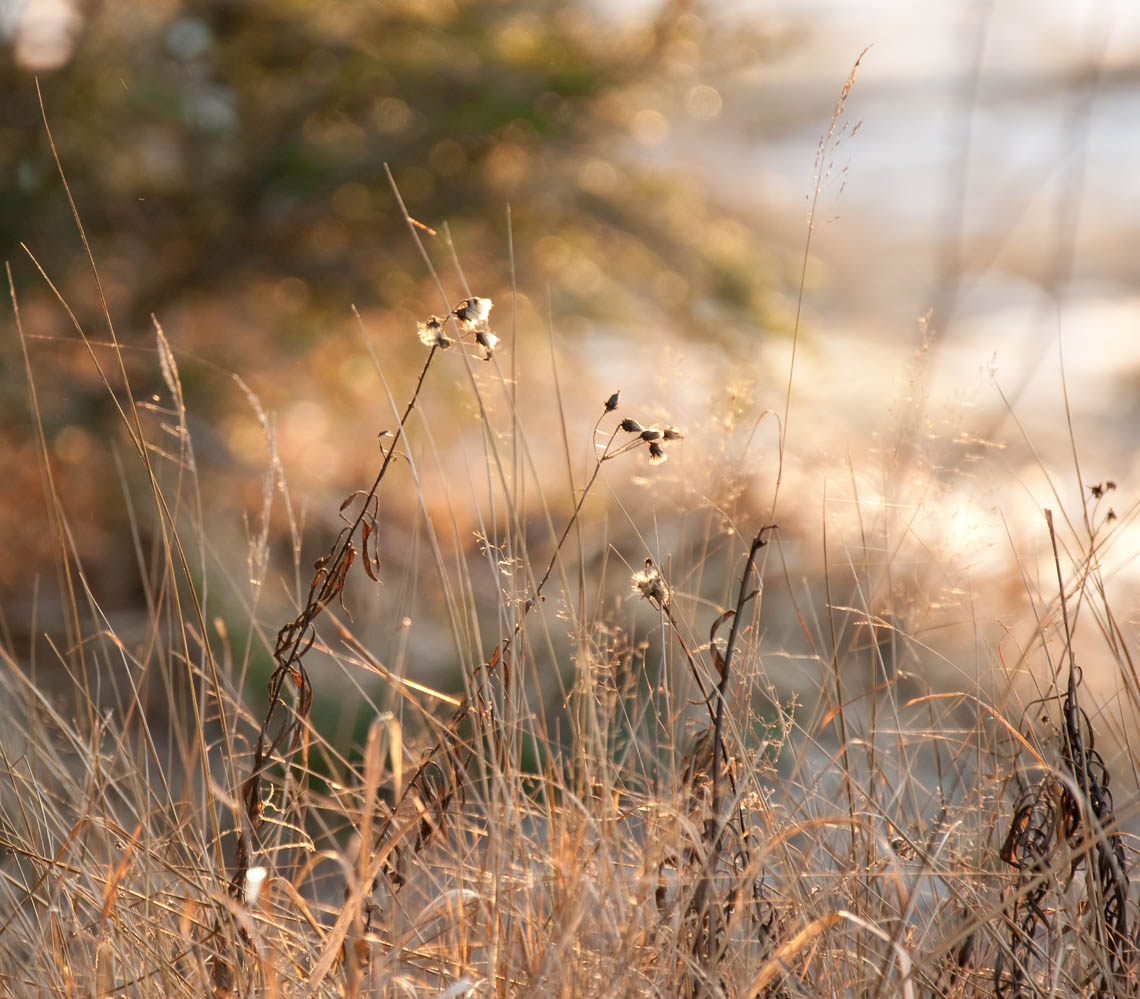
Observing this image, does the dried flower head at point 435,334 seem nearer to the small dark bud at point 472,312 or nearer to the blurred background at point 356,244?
the small dark bud at point 472,312

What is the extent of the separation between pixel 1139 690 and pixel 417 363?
2.06 m

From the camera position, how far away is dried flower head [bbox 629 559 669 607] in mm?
500

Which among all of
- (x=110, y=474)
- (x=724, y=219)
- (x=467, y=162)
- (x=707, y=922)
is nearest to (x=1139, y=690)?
(x=707, y=922)

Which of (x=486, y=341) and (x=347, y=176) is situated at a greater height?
(x=486, y=341)

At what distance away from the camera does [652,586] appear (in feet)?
1.67

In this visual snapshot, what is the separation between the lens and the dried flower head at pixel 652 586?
0.50 meters

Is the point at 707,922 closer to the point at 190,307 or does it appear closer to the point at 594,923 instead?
the point at 594,923

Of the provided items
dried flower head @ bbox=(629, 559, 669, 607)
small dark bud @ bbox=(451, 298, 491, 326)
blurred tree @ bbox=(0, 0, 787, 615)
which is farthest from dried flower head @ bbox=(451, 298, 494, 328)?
blurred tree @ bbox=(0, 0, 787, 615)

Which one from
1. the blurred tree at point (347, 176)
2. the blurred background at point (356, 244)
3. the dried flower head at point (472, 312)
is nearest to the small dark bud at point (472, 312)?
the dried flower head at point (472, 312)

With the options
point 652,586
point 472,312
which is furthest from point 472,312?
point 652,586

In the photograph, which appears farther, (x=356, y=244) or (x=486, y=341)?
(x=356, y=244)

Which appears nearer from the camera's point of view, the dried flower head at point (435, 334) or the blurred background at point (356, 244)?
the dried flower head at point (435, 334)

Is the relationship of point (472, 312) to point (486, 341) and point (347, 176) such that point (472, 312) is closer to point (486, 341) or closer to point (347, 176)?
point (486, 341)

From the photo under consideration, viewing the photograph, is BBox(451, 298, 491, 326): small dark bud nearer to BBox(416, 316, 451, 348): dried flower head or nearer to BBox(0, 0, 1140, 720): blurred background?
BBox(416, 316, 451, 348): dried flower head
